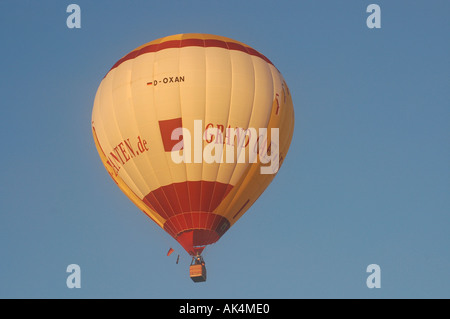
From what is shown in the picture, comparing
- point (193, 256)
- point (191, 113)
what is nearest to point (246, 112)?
point (191, 113)

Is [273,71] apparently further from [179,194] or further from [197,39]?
[179,194]

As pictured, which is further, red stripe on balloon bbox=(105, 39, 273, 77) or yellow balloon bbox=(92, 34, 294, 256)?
red stripe on balloon bbox=(105, 39, 273, 77)

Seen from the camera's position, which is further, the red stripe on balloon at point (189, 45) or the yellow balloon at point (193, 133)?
the red stripe on balloon at point (189, 45)

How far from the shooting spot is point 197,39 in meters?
36.7

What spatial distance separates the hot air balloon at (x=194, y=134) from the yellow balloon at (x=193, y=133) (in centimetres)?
3

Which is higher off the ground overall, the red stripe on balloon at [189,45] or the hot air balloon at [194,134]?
the red stripe on balloon at [189,45]

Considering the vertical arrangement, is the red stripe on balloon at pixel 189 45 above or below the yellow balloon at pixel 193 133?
above

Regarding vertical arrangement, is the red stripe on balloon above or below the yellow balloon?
above

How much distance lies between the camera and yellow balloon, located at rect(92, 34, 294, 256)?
35.2m

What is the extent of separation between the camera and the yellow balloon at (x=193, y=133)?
3516 centimetres

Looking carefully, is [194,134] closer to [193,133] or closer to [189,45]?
[193,133]

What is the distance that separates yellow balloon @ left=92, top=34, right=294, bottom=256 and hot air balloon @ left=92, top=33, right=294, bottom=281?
3 centimetres

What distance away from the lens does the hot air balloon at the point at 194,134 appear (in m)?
35.2

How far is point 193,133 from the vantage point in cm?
3500
